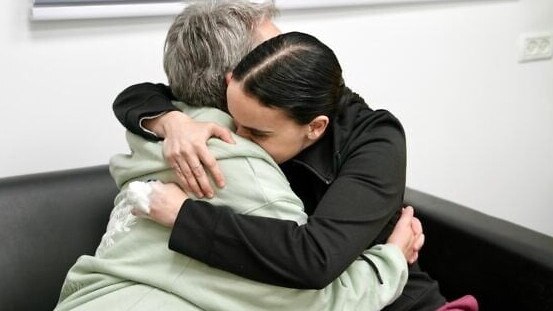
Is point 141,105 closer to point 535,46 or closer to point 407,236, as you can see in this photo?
point 407,236

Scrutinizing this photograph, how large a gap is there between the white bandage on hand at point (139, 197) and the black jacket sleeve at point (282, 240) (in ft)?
0.22

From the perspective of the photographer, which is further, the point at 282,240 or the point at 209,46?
the point at 209,46

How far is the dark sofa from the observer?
4.52 feet

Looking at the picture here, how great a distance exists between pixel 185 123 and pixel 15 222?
54cm

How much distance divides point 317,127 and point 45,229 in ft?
2.29

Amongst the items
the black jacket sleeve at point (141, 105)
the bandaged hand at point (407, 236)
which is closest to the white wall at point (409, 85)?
the black jacket sleeve at point (141, 105)

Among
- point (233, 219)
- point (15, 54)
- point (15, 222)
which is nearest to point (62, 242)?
point (15, 222)

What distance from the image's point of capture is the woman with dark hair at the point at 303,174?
1007mm

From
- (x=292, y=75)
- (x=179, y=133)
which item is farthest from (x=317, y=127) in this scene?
(x=179, y=133)

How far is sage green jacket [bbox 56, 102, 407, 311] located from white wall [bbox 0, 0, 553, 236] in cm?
61

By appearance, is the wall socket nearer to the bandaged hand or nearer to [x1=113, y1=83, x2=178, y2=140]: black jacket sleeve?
the bandaged hand

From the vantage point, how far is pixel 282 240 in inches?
39.6

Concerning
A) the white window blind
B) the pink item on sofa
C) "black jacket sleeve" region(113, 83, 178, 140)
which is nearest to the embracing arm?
"black jacket sleeve" region(113, 83, 178, 140)

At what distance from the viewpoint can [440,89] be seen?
2244 millimetres
